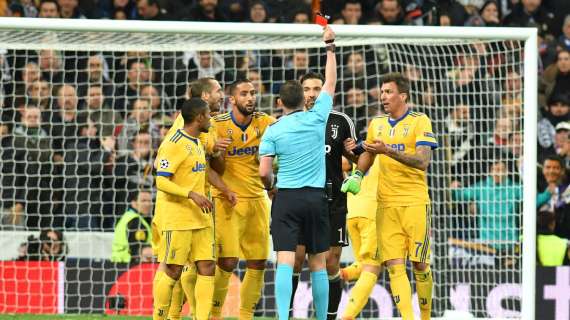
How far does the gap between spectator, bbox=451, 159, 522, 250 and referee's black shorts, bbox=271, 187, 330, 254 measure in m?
4.35

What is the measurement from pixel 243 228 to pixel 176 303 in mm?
854

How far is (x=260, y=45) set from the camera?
1247 cm

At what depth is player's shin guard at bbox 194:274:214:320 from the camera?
920 cm

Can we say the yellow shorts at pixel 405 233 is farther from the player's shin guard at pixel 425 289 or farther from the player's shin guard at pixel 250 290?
the player's shin guard at pixel 250 290

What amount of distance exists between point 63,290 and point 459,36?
16.8ft

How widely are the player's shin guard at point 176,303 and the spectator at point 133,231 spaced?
2.89 metres

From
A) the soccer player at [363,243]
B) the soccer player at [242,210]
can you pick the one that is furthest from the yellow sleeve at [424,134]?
the soccer player at [242,210]

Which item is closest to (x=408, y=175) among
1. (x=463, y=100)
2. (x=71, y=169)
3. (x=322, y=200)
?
(x=322, y=200)

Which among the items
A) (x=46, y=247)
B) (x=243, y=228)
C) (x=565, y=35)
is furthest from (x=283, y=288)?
(x=565, y=35)

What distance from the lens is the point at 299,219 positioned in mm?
8977

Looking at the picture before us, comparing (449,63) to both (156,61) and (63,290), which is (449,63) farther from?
(63,290)

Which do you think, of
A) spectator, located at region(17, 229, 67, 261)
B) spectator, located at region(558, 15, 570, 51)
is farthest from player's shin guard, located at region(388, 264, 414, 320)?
spectator, located at region(558, 15, 570, 51)

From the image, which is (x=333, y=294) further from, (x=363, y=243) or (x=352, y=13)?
(x=352, y=13)

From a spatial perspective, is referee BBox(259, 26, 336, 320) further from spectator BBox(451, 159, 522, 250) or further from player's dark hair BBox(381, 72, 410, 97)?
spectator BBox(451, 159, 522, 250)
